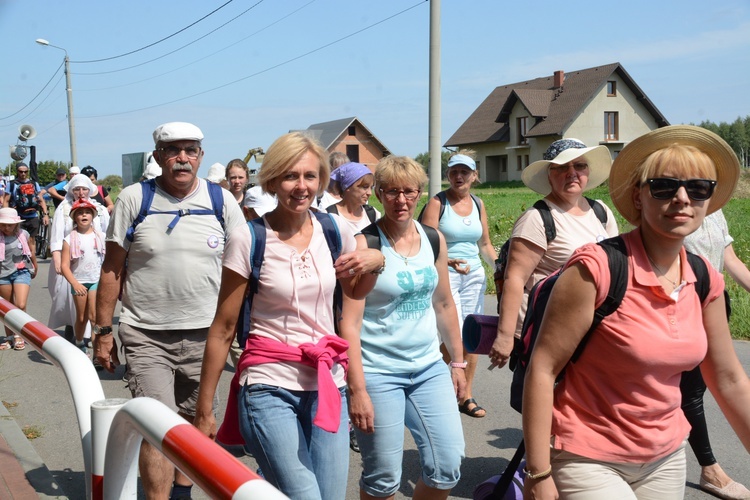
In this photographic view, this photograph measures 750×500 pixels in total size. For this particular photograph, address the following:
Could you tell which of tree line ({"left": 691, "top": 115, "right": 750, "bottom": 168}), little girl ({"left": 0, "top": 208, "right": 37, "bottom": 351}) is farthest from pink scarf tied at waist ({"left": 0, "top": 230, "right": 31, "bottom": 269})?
tree line ({"left": 691, "top": 115, "right": 750, "bottom": 168})

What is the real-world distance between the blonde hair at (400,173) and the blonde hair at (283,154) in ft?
2.86

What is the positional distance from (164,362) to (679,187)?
2.78m

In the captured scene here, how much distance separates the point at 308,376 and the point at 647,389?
1.25 m

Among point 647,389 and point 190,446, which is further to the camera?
point 647,389

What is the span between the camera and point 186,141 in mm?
4332

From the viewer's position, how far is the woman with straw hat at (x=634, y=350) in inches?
102

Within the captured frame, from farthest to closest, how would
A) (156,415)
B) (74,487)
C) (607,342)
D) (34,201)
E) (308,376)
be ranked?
(34,201) < (74,487) < (308,376) < (607,342) < (156,415)

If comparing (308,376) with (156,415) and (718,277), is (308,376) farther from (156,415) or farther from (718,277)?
(718,277)

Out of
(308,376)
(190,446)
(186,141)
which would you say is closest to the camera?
(190,446)

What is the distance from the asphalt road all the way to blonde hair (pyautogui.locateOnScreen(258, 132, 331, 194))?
2.36m

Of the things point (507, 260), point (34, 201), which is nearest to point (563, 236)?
point (507, 260)

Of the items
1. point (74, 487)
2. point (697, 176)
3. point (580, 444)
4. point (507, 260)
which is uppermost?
point (697, 176)

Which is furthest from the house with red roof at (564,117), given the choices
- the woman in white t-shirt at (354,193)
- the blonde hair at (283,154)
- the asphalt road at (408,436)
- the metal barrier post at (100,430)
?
the metal barrier post at (100,430)

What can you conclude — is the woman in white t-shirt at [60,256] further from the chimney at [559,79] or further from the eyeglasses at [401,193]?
the chimney at [559,79]
